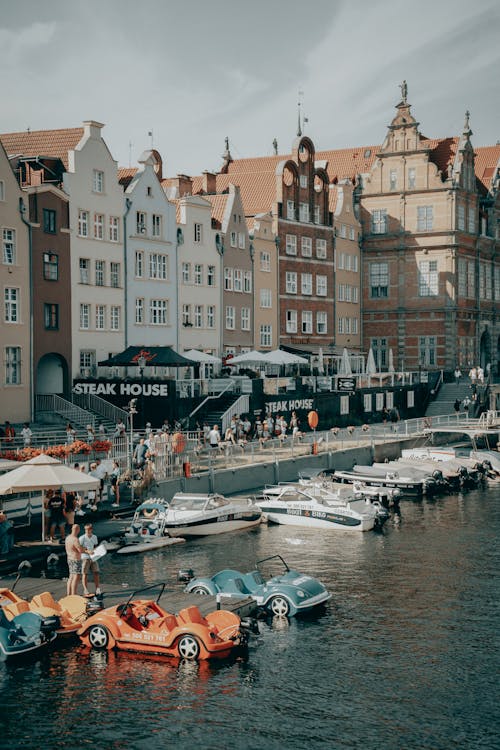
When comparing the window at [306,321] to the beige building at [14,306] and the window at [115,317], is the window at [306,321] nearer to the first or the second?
the window at [115,317]

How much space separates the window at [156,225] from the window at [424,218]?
101 feet

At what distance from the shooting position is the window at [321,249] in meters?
79.9

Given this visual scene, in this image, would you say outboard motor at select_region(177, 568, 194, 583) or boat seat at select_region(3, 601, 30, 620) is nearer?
boat seat at select_region(3, 601, 30, 620)

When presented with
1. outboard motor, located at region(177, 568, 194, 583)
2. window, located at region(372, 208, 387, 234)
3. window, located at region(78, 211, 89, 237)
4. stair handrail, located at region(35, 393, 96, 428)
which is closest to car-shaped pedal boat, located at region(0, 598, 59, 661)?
outboard motor, located at region(177, 568, 194, 583)

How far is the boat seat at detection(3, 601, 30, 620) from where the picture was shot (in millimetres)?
24141

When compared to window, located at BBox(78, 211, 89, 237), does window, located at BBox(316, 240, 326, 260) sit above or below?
above

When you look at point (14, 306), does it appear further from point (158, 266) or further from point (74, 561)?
point (74, 561)

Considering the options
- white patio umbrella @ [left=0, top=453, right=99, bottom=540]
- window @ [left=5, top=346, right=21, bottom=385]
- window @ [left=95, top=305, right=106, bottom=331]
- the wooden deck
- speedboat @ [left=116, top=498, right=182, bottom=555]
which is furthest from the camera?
window @ [left=95, top=305, right=106, bottom=331]

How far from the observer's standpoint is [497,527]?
40.3 metres

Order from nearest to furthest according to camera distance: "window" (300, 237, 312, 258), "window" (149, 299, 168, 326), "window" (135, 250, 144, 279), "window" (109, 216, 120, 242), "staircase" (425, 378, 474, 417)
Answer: "window" (109, 216, 120, 242), "window" (135, 250, 144, 279), "window" (149, 299, 168, 326), "staircase" (425, 378, 474, 417), "window" (300, 237, 312, 258)

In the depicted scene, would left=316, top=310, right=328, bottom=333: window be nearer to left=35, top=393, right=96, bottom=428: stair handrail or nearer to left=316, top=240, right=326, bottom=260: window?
left=316, top=240, right=326, bottom=260: window

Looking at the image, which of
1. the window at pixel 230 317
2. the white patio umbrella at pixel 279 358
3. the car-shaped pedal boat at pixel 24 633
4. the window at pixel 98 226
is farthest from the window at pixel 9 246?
the car-shaped pedal boat at pixel 24 633

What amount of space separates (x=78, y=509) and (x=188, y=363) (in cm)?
1938

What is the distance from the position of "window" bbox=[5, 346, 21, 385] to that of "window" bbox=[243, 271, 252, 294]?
76.5 ft
